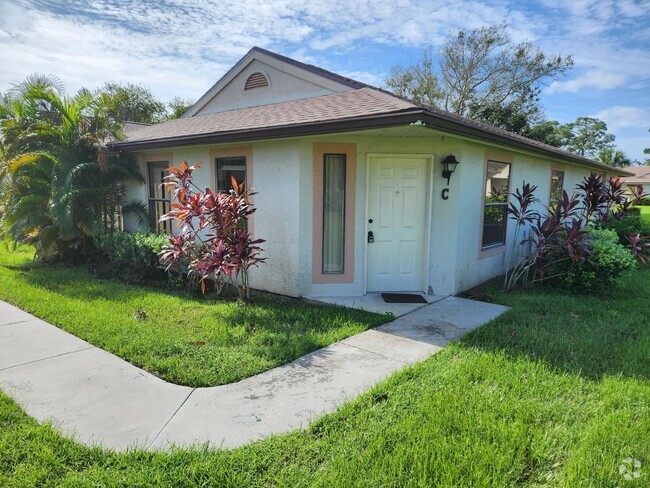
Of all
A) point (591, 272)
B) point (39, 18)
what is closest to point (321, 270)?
point (591, 272)

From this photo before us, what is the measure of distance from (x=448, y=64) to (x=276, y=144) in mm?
28067

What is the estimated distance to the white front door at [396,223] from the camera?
22.1 feet

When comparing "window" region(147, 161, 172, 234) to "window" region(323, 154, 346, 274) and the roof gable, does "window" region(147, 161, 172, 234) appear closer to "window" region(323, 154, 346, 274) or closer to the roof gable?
the roof gable

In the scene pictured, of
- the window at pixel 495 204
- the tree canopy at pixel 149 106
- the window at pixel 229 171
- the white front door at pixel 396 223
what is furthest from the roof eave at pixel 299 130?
the tree canopy at pixel 149 106

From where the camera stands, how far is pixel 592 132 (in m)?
55.2

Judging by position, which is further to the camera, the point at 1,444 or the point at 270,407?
the point at 270,407

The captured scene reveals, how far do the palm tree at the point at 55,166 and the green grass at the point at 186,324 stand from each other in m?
1.44

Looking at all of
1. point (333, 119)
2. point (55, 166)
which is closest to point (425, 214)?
point (333, 119)

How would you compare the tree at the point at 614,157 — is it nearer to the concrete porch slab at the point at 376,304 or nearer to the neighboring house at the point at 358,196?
the neighboring house at the point at 358,196

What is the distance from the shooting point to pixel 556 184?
1121cm

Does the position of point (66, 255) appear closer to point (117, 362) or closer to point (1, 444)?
point (117, 362)

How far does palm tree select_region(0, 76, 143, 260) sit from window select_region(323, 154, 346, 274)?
16.5ft

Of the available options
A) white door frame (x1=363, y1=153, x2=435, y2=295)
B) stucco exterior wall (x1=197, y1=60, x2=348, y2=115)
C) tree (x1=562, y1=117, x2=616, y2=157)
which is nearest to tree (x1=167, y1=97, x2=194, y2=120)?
stucco exterior wall (x1=197, y1=60, x2=348, y2=115)

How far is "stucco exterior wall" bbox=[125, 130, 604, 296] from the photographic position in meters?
6.46
